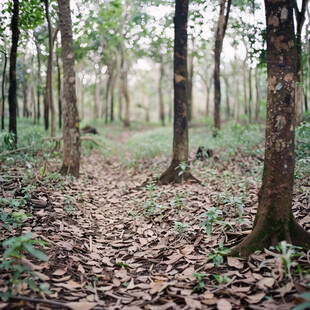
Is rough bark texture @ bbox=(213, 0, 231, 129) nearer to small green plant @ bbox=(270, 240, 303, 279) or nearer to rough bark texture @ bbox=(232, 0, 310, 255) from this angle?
rough bark texture @ bbox=(232, 0, 310, 255)

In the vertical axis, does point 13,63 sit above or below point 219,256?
above

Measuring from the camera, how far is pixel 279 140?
108 inches

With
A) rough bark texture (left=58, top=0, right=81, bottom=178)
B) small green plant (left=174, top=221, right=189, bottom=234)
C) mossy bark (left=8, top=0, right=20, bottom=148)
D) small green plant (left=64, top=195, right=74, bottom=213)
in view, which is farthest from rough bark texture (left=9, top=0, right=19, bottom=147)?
small green plant (left=174, top=221, right=189, bottom=234)

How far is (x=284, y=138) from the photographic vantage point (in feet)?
8.96

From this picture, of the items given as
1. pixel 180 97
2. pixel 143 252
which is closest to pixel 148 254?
pixel 143 252

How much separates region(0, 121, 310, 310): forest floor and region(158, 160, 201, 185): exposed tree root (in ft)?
0.77

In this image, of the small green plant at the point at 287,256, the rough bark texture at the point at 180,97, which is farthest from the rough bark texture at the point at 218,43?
the small green plant at the point at 287,256

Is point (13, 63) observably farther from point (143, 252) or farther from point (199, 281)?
point (199, 281)

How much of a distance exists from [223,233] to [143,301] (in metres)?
1.45

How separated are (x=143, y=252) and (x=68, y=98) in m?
4.08

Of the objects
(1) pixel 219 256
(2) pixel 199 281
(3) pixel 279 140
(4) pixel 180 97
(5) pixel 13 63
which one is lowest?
(2) pixel 199 281

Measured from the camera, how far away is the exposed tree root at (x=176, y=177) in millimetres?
5883

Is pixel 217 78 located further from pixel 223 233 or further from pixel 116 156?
pixel 223 233

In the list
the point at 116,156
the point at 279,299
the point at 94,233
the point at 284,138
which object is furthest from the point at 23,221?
the point at 116,156
